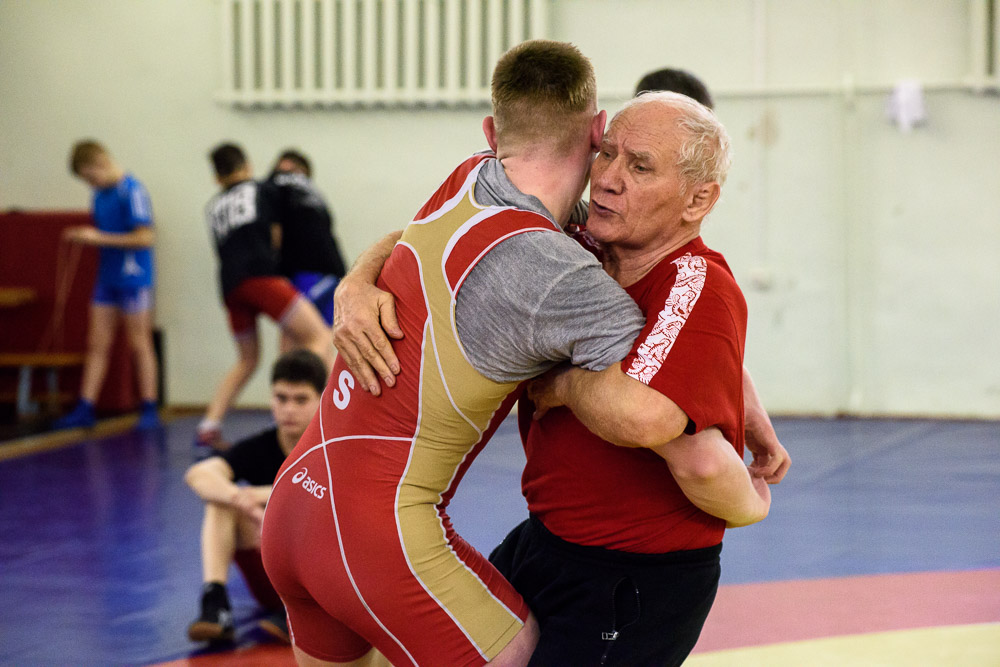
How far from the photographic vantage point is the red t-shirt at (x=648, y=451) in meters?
1.48

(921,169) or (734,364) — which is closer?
(734,364)

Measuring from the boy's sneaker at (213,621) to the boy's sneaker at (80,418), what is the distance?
4037 mm

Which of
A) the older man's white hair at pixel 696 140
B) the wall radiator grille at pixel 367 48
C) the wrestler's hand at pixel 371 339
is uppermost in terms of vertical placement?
the wall radiator grille at pixel 367 48

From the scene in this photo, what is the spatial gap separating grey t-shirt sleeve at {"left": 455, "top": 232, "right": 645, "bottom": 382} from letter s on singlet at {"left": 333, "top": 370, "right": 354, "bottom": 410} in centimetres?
23

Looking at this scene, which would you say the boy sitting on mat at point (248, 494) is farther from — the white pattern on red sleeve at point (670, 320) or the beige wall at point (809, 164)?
the beige wall at point (809, 164)

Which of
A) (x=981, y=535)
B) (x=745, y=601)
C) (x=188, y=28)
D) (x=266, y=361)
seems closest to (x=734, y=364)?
(x=745, y=601)

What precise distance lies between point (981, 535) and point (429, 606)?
313 cm

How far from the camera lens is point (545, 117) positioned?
156 cm

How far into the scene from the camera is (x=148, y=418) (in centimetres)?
699

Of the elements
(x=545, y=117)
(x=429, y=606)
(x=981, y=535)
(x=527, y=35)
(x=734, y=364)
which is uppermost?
(x=527, y=35)

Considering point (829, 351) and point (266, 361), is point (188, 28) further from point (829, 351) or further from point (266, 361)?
point (829, 351)

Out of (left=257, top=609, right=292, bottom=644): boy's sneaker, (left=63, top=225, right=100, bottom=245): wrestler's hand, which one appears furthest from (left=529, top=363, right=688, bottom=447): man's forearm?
(left=63, top=225, right=100, bottom=245): wrestler's hand

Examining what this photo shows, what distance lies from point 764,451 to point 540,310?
0.63m

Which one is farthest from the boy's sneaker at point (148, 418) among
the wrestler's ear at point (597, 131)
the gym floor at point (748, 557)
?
the wrestler's ear at point (597, 131)
